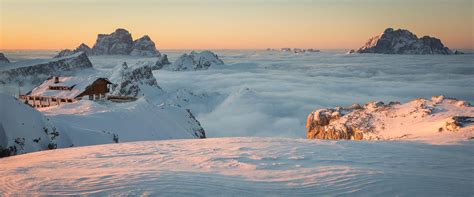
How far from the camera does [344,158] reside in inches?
549

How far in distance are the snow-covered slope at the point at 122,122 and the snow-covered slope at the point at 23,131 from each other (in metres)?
1.78

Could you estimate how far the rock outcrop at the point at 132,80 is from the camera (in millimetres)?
104856

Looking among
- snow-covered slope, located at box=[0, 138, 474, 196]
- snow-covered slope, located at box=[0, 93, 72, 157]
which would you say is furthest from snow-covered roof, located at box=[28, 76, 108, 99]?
snow-covered slope, located at box=[0, 138, 474, 196]

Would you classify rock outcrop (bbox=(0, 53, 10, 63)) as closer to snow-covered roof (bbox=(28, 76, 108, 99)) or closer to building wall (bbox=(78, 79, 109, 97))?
snow-covered roof (bbox=(28, 76, 108, 99))

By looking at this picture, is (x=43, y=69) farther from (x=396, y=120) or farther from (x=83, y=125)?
(x=396, y=120)

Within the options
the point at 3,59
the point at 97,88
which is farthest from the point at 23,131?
the point at 3,59

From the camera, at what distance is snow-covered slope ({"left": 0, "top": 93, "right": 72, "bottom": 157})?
21891mm

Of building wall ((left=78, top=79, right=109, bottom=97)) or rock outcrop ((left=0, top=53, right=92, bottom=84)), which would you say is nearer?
building wall ((left=78, top=79, right=109, bottom=97))

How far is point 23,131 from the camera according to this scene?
2331 cm

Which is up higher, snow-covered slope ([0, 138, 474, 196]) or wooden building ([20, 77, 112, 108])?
snow-covered slope ([0, 138, 474, 196])

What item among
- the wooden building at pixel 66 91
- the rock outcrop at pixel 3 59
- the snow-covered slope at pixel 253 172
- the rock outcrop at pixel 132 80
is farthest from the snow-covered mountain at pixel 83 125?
the rock outcrop at pixel 3 59

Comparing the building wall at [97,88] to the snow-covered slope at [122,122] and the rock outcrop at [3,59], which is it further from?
the rock outcrop at [3,59]

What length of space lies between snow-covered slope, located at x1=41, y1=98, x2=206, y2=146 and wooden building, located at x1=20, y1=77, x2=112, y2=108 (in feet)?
49.5

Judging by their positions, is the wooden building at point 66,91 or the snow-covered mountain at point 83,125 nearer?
the snow-covered mountain at point 83,125
